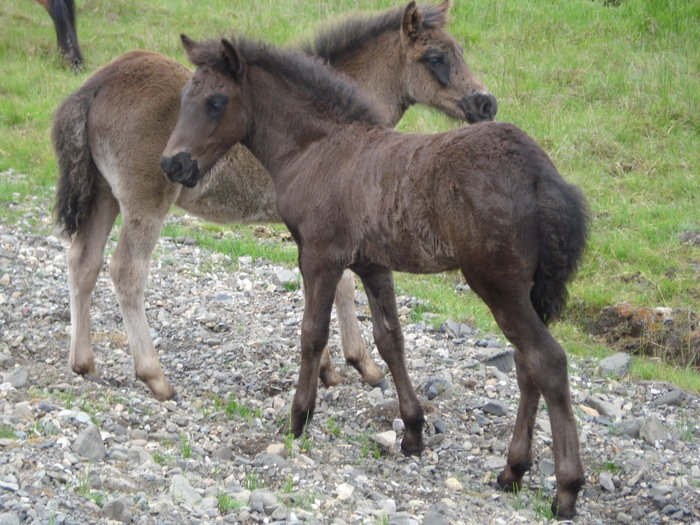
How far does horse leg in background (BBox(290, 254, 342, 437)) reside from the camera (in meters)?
4.77

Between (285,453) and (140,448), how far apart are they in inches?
31.5

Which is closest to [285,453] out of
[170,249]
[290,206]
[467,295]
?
[290,206]

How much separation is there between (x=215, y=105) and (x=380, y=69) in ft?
5.19

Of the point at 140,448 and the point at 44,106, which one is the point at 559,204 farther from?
the point at 44,106

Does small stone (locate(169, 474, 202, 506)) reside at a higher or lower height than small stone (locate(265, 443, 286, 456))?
higher

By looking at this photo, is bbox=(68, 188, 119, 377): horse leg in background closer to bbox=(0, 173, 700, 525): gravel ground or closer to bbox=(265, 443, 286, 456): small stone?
bbox=(0, 173, 700, 525): gravel ground

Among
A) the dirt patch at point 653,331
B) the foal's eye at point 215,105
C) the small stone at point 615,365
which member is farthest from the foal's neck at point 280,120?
the dirt patch at point 653,331

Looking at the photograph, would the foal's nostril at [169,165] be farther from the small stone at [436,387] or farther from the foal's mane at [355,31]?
the small stone at [436,387]

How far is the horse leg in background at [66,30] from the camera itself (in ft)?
43.4

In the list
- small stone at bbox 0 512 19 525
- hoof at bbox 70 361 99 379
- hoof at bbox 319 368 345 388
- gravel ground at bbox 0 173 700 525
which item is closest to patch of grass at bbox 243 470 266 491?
gravel ground at bbox 0 173 700 525

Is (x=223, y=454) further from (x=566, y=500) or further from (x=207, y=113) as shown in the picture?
(x=207, y=113)

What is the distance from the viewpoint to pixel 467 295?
27.2 ft

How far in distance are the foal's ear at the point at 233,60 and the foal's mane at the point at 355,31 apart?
111cm

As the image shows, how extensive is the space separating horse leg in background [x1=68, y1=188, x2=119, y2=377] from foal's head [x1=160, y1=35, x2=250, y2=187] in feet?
4.32
